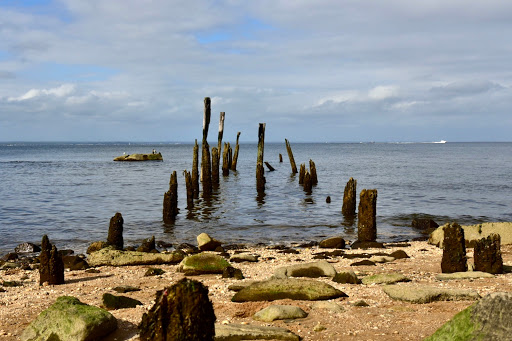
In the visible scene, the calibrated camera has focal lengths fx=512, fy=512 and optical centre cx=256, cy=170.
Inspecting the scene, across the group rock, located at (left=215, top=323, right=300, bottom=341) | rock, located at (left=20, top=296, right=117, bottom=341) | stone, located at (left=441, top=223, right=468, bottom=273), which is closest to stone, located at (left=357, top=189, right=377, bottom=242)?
stone, located at (left=441, top=223, right=468, bottom=273)

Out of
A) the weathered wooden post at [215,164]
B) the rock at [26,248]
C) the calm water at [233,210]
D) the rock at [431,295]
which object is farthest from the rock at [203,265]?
the weathered wooden post at [215,164]

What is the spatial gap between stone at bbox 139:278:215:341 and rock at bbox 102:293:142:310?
4.04 metres

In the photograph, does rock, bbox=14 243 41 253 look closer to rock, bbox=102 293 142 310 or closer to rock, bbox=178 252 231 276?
rock, bbox=178 252 231 276

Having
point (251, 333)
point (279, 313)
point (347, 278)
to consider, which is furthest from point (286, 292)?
point (251, 333)

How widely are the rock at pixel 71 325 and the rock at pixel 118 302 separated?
50.6 inches

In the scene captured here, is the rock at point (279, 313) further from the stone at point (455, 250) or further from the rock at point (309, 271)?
the stone at point (455, 250)

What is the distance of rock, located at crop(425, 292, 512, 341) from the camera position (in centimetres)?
414

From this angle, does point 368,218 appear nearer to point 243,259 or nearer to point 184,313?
point 243,259

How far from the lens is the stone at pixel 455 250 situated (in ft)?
33.0

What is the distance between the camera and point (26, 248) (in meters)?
15.5

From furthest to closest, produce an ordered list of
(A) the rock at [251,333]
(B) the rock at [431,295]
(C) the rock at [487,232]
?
(C) the rock at [487,232] → (B) the rock at [431,295] → (A) the rock at [251,333]

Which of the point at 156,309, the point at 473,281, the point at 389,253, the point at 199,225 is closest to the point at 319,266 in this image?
the point at 473,281

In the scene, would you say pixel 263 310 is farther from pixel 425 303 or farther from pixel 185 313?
pixel 185 313

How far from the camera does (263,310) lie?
22.9 ft
